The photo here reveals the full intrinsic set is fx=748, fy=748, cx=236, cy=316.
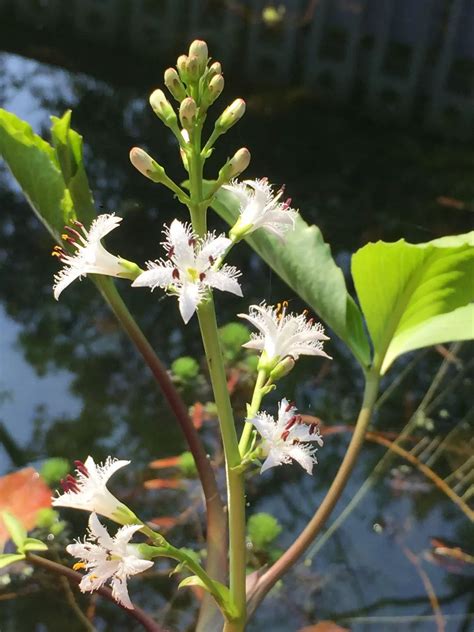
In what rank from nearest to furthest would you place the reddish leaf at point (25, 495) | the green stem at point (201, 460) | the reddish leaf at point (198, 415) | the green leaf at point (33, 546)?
the green leaf at point (33, 546) < the green stem at point (201, 460) < the reddish leaf at point (25, 495) < the reddish leaf at point (198, 415)

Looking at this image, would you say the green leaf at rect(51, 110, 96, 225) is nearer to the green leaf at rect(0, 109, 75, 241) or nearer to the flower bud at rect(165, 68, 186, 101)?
the green leaf at rect(0, 109, 75, 241)

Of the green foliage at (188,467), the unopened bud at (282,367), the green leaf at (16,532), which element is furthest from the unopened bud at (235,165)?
the green foliage at (188,467)

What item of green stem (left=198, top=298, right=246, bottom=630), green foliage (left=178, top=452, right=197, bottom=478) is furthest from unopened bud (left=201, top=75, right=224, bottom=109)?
green foliage (left=178, top=452, right=197, bottom=478)

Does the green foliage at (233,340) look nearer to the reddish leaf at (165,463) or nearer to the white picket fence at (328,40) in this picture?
the reddish leaf at (165,463)

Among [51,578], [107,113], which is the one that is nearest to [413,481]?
[51,578]

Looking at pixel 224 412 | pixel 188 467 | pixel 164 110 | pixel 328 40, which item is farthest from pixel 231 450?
pixel 328 40

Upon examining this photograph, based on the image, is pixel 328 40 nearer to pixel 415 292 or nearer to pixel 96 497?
pixel 415 292

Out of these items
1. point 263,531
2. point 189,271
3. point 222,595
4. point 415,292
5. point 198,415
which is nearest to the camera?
point 189,271
